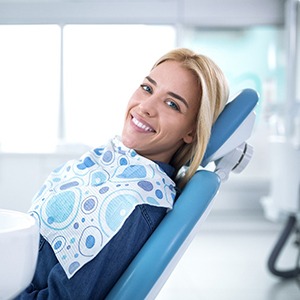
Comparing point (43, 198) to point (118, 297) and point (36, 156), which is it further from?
point (36, 156)

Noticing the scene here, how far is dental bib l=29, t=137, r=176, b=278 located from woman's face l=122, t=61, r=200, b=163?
0.05m

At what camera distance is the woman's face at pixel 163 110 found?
1.12 metres

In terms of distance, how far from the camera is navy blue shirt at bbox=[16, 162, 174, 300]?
0.92 metres

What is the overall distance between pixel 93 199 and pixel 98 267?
5.6 inches

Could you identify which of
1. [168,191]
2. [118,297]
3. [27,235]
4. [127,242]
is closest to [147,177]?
→ [168,191]

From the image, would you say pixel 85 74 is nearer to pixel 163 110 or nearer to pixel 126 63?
pixel 126 63

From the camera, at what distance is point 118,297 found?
90 centimetres

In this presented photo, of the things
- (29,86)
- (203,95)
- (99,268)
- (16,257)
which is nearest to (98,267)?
(99,268)

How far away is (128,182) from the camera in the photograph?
1034 millimetres

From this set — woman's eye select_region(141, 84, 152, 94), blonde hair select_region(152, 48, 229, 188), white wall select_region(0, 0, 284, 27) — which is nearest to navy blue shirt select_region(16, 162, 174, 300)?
blonde hair select_region(152, 48, 229, 188)

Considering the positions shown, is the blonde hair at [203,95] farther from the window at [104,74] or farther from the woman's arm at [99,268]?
the window at [104,74]

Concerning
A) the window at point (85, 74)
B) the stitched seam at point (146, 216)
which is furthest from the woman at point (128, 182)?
the window at point (85, 74)

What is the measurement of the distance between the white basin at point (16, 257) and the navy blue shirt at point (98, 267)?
0.26m

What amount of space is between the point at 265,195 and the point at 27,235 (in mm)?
3599
